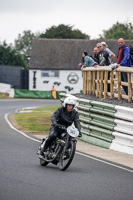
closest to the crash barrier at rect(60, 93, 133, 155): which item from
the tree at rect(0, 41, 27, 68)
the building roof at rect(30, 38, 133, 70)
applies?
the building roof at rect(30, 38, 133, 70)


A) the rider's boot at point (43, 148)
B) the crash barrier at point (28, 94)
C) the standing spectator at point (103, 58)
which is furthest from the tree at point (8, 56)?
the rider's boot at point (43, 148)

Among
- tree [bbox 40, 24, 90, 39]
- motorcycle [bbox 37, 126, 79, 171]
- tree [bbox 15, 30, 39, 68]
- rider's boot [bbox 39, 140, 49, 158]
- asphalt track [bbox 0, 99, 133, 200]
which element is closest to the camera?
asphalt track [bbox 0, 99, 133, 200]

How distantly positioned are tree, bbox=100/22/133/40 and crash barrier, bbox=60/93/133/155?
9546 centimetres

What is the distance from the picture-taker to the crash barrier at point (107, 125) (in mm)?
16953

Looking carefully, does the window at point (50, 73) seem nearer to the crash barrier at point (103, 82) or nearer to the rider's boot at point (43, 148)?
the crash barrier at point (103, 82)

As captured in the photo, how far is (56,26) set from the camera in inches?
4619

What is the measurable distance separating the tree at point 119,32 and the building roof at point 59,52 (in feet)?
89.2

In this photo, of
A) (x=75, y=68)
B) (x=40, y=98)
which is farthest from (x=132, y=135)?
(x=75, y=68)

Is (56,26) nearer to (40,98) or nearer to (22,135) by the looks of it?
(40,98)

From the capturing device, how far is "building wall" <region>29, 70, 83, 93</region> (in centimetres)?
8331

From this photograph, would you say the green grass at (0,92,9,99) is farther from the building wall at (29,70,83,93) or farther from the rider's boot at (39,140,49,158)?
the rider's boot at (39,140,49,158)

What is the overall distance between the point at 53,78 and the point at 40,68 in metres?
2.20

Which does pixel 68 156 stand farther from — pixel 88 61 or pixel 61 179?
pixel 88 61

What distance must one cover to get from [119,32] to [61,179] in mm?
106458
